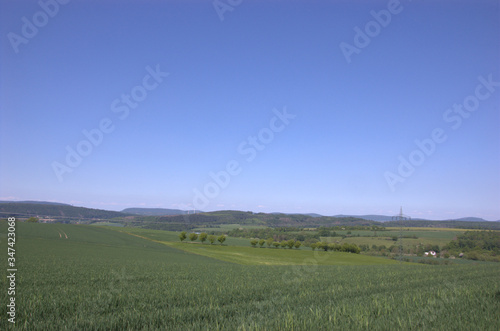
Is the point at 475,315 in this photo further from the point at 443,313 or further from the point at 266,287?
the point at 266,287

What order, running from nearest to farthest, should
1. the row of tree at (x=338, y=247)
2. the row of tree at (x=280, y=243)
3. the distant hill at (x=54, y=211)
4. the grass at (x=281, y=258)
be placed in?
the grass at (x=281, y=258)
the row of tree at (x=338, y=247)
the row of tree at (x=280, y=243)
the distant hill at (x=54, y=211)

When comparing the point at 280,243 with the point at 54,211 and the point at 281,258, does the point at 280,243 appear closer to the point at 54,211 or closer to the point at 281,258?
the point at 281,258

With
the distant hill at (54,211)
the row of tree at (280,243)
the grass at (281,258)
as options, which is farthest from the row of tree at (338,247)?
the distant hill at (54,211)

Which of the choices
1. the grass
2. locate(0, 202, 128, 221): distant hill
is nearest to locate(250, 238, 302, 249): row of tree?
the grass

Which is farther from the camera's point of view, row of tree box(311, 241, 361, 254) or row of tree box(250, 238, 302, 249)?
row of tree box(250, 238, 302, 249)

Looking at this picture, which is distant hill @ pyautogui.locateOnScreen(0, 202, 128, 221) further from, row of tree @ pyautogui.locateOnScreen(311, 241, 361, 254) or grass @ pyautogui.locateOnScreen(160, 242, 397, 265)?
row of tree @ pyautogui.locateOnScreen(311, 241, 361, 254)

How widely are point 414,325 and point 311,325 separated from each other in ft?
7.31

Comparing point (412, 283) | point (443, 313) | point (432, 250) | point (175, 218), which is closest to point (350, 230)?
point (432, 250)

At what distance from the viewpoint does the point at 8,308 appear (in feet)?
26.2

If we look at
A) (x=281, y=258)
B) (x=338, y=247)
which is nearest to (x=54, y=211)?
(x=281, y=258)

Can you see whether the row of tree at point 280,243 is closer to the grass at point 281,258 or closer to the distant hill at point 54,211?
the grass at point 281,258

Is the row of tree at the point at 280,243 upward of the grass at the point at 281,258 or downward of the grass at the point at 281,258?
downward

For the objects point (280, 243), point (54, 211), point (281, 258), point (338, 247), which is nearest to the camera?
point (281, 258)

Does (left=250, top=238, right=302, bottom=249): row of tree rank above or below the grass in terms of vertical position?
below
